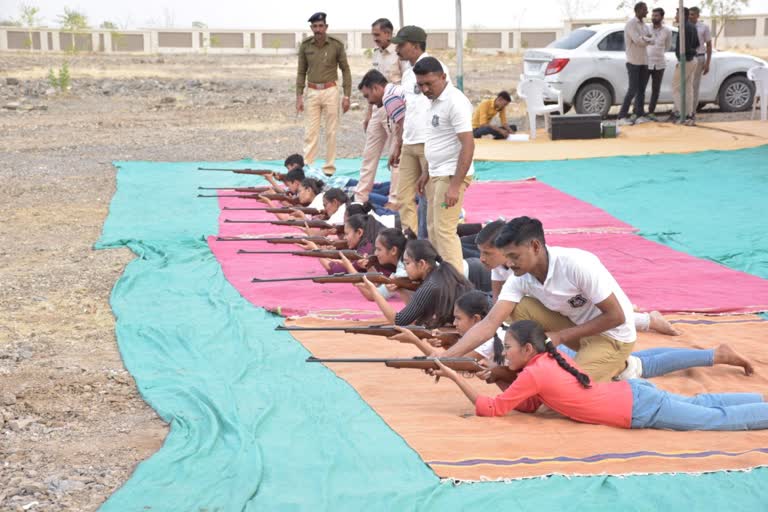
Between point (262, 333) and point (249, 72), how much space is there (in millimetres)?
33390

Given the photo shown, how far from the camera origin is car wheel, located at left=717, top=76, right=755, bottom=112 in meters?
17.8

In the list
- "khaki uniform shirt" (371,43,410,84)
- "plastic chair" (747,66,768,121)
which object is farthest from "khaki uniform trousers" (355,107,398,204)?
"plastic chair" (747,66,768,121)

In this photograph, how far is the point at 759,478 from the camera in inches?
162

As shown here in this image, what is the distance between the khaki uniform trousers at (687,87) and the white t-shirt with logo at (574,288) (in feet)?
38.6

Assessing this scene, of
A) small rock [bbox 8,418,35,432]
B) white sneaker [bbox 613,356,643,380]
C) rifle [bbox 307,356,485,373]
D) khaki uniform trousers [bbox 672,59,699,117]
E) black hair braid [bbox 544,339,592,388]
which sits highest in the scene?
khaki uniform trousers [bbox 672,59,699,117]

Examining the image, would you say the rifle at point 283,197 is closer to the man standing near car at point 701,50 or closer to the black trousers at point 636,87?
the black trousers at point 636,87

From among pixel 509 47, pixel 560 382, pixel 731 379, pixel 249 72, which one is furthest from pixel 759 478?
pixel 509 47

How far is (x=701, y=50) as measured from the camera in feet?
53.6

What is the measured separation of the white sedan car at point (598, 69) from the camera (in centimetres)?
1666

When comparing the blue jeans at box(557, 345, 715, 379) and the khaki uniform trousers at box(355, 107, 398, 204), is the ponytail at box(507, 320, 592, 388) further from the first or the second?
the khaki uniform trousers at box(355, 107, 398, 204)

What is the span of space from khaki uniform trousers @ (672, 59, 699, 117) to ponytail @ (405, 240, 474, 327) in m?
10.9

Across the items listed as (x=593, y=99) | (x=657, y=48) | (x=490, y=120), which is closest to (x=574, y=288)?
(x=490, y=120)

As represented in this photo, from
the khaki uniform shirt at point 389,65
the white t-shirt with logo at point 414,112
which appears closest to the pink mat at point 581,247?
the white t-shirt with logo at point 414,112

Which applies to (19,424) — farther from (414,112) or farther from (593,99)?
(593,99)
